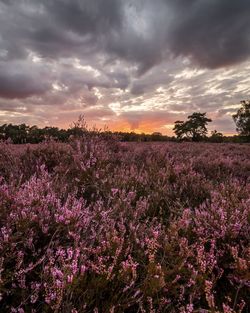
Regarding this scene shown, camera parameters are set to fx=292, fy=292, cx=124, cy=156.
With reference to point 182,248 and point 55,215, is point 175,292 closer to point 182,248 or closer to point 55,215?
point 182,248

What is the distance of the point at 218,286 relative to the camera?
252 cm

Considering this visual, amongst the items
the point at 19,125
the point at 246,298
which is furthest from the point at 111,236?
the point at 19,125

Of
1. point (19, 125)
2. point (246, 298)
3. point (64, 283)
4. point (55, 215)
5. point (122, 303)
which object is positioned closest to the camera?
point (64, 283)

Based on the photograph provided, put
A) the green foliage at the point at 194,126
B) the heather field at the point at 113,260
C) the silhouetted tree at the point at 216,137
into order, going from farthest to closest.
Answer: the green foliage at the point at 194,126 → the silhouetted tree at the point at 216,137 → the heather field at the point at 113,260

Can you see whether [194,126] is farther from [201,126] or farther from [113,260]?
[113,260]

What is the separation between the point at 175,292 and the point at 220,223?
1.08 m

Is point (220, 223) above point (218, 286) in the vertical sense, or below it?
above

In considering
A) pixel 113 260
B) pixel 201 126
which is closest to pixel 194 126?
pixel 201 126

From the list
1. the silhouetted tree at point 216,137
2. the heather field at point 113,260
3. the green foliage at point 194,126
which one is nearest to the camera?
the heather field at point 113,260

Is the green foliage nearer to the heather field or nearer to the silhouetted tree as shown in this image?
the silhouetted tree

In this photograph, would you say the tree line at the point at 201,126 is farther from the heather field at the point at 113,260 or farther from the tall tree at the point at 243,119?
the heather field at the point at 113,260

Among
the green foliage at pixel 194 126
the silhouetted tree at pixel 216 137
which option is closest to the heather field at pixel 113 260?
the silhouetted tree at pixel 216 137

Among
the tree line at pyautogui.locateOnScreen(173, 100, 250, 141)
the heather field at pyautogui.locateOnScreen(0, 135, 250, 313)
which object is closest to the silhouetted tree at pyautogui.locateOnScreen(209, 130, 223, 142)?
the tree line at pyautogui.locateOnScreen(173, 100, 250, 141)

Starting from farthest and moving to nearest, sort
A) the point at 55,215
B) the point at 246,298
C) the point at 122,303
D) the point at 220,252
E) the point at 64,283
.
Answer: the point at 220,252
the point at 55,215
the point at 246,298
the point at 122,303
the point at 64,283
